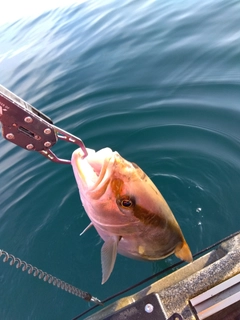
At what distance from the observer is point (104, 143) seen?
517 cm

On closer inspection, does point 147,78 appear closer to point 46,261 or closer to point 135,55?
point 135,55

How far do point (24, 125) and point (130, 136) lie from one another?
126 inches

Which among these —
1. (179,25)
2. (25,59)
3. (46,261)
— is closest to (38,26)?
(25,59)

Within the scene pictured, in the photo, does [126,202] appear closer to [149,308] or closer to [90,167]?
[90,167]

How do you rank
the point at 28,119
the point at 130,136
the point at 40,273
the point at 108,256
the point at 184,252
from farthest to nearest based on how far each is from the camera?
the point at 130,136, the point at 184,252, the point at 108,256, the point at 40,273, the point at 28,119

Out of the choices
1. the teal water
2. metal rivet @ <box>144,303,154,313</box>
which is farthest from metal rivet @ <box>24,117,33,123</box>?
the teal water

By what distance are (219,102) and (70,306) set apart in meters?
3.71

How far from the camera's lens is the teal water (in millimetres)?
3656

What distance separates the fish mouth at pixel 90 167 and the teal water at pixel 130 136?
1646mm

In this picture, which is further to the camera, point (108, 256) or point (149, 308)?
point (108, 256)

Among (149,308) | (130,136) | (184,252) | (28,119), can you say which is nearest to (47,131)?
(28,119)

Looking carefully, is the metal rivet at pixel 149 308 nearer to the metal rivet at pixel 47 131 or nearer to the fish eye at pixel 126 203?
the fish eye at pixel 126 203

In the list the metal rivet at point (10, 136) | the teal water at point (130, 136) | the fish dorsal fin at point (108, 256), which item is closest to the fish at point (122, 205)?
the fish dorsal fin at point (108, 256)

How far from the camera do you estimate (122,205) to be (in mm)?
2334
